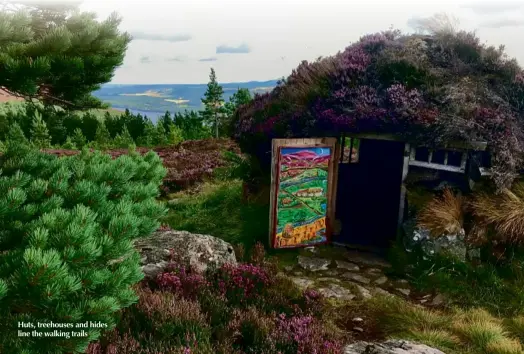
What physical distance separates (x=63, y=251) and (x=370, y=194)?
9596 mm

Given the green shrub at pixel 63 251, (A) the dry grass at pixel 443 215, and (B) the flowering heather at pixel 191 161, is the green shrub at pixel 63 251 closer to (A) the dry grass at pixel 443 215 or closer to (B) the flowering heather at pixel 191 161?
(A) the dry grass at pixel 443 215

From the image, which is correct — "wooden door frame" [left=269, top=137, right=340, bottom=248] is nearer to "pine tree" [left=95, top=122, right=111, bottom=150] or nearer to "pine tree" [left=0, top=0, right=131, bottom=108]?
"pine tree" [left=0, top=0, right=131, bottom=108]

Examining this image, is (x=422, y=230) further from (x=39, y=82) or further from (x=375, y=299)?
(x=39, y=82)

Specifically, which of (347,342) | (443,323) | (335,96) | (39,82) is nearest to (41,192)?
(39,82)

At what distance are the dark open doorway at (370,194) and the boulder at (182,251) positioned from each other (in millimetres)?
3398

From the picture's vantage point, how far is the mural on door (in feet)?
27.8

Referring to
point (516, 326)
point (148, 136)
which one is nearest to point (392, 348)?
point (516, 326)

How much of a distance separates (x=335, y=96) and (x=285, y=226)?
2.74m

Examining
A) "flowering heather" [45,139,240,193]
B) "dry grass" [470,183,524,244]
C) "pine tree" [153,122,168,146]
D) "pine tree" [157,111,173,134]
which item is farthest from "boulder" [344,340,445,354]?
"pine tree" [157,111,173,134]

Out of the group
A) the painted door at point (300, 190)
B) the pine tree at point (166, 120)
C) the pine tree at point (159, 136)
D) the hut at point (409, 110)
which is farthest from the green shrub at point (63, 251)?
the pine tree at point (166, 120)

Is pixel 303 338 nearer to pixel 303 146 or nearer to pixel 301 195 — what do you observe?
pixel 301 195

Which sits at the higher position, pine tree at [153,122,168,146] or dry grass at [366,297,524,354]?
pine tree at [153,122,168,146]

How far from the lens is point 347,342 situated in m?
5.26

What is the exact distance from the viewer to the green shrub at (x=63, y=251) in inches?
129
